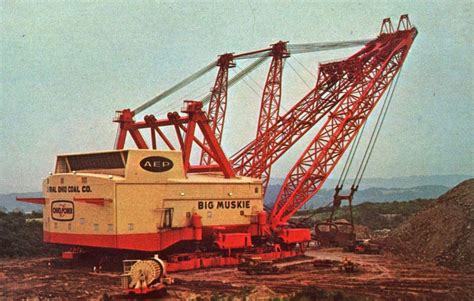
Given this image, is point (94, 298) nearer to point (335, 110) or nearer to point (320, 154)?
point (320, 154)

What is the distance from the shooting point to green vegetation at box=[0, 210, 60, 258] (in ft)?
118

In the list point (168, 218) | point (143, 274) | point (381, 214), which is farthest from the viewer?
point (381, 214)

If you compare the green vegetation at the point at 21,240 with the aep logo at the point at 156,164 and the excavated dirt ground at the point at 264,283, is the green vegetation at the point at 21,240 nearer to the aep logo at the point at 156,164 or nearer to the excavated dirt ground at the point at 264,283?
the excavated dirt ground at the point at 264,283

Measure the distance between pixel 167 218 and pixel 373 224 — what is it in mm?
34236

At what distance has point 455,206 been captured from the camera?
35156mm

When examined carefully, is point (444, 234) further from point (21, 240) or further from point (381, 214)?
point (381, 214)

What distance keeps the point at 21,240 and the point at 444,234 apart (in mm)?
25429

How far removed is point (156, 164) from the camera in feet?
94.6

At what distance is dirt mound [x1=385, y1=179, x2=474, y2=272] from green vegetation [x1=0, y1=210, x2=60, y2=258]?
22.1m

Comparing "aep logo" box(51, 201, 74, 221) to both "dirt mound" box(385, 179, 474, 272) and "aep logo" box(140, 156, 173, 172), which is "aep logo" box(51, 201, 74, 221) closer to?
"aep logo" box(140, 156, 173, 172)

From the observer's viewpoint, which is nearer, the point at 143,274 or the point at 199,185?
the point at 143,274

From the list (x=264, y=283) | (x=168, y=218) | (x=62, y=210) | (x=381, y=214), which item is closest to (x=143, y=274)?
(x=264, y=283)

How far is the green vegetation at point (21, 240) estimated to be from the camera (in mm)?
36062

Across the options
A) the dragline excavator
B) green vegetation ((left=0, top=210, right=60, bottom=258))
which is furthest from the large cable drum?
green vegetation ((left=0, top=210, right=60, bottom=258))
